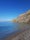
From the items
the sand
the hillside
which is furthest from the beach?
the hillside

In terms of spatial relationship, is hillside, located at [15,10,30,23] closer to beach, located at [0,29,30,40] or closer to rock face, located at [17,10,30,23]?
rock face, located at [17,10,30,23]

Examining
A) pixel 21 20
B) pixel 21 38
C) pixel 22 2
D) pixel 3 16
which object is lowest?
pixel 21 38

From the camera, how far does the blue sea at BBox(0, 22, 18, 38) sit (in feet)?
4.01

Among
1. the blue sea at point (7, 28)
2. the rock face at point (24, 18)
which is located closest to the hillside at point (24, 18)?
the rock face at point (24, 18)

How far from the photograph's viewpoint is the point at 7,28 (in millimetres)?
1238

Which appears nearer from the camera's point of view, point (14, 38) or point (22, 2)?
point (14, 38)

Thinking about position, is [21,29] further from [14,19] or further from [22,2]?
[22,2]

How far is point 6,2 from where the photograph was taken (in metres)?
1.29

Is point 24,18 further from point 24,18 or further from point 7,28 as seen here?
point 7,28

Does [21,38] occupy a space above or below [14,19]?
below

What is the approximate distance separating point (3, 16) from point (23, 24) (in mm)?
380

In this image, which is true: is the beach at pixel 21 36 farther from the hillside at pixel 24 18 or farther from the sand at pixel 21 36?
the hillside at pixel 24 18

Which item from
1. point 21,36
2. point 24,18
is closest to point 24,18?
point 24,18

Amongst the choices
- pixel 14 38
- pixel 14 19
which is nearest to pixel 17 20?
pixel 14 19
